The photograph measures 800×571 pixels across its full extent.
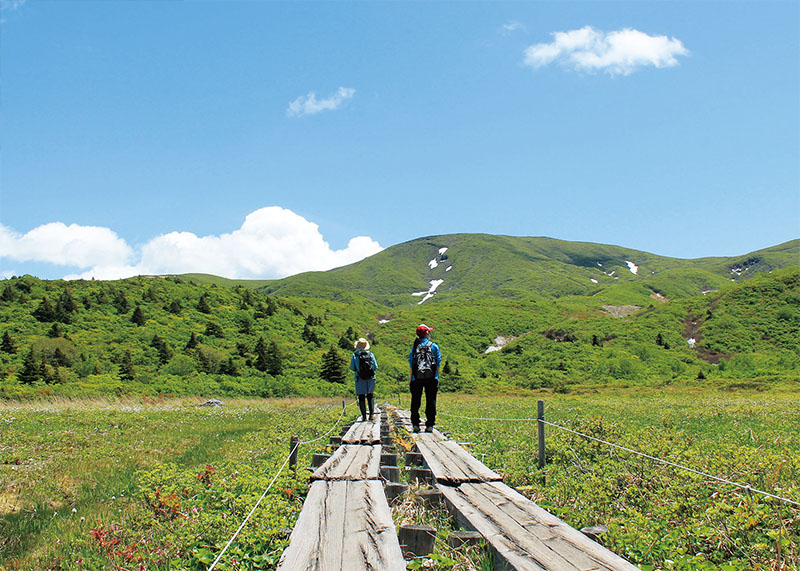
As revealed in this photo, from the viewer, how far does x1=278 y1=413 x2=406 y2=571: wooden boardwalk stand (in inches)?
149

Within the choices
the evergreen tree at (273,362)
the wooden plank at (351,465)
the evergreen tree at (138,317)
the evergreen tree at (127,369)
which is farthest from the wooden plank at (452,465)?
the evergreen tree at (138,317)

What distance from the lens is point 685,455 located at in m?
7.91

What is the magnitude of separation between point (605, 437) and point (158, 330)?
190 feet

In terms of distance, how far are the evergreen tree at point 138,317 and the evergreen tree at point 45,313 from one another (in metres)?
8.07

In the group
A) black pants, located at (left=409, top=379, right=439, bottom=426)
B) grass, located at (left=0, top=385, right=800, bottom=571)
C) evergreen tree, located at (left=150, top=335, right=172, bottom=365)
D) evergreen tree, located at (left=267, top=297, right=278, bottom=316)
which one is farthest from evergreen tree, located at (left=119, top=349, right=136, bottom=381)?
black pants, located at (left=409, top=379, right=439, bottom=426)

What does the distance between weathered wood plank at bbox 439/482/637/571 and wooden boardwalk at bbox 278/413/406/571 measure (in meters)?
0.91

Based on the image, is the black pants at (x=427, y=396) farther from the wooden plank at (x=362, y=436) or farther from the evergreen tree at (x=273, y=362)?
the evergreen tree at (x=273, y=362)

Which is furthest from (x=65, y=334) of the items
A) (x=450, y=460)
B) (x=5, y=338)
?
(x=450, y=460)

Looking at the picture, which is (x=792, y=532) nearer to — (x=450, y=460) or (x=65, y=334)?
(x=450, y=460)

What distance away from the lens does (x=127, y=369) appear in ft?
148

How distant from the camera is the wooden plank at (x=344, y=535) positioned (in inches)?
148

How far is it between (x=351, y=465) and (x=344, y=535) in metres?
3.12

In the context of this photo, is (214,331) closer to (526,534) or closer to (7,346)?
(7,346)

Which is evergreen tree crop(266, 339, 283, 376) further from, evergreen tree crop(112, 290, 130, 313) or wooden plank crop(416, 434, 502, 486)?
wooden plank crop(416, 434, 502, 486)
